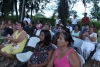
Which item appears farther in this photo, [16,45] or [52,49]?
[16,45]

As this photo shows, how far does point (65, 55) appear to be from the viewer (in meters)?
2.78

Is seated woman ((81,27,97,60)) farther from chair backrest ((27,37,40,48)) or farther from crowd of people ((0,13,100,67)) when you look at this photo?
chair backrest ((27,37,40,48))

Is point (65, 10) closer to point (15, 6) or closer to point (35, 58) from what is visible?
point (15, 6)

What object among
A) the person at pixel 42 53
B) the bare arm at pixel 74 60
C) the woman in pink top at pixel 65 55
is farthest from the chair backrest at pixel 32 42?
the bare arm at pixel 74 60

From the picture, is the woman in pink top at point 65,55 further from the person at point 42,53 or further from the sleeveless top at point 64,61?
the person at point 42,53

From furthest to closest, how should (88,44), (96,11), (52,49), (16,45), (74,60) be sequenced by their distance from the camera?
(96,11)
(88,44)
(16,45)
(52,49)
(74,60)

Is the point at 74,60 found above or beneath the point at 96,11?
above

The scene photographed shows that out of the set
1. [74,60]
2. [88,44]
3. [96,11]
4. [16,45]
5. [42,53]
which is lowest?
[96,11]

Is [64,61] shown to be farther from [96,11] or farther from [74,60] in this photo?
[96,11]

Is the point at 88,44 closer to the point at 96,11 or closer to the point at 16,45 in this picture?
the point at 16,45

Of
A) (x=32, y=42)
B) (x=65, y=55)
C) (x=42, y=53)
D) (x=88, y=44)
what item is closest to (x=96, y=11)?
(x=88, y=44)

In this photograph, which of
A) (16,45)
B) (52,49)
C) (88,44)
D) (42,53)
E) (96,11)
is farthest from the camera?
(96,11)

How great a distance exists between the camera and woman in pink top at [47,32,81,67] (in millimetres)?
2718

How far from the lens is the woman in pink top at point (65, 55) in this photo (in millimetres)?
2718
